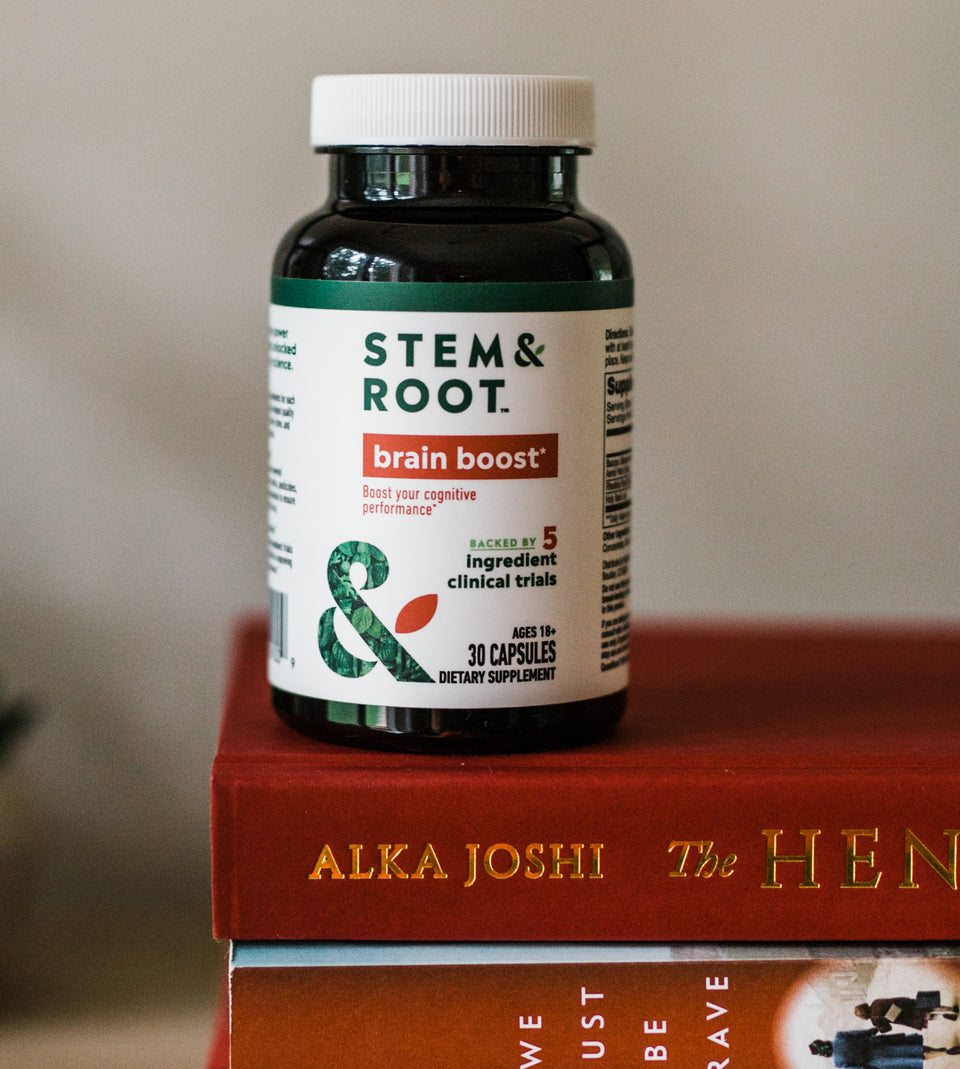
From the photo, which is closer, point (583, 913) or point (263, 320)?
point (583, 913)

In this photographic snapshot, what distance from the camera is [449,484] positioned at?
43cm

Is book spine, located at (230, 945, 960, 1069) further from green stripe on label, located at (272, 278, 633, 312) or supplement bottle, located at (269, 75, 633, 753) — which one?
green stripe on label, located at (272, 278, 633, 312)

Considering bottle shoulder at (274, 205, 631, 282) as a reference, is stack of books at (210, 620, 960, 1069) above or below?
below

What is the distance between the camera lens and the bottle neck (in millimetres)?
437

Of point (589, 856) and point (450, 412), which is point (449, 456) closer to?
point (450, 412)

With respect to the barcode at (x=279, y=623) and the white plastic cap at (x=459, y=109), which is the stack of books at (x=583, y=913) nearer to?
the barcode at (x=279, y=623)

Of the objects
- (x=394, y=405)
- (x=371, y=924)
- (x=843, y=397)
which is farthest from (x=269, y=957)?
(x=843, y=397)

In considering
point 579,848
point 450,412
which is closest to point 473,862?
point 579,848

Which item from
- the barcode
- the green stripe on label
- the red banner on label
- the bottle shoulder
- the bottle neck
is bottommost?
the barcode

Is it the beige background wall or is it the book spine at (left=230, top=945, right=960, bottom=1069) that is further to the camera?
the beige background wall

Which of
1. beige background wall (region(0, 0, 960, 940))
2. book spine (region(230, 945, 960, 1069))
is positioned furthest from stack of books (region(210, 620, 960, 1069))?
→ beige background wall (region(0, 0, 960, 940))

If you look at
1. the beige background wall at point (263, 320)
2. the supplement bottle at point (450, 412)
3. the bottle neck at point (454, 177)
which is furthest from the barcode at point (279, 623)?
the beige background wall at point (263, 320)

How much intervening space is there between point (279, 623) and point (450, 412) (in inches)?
3.9

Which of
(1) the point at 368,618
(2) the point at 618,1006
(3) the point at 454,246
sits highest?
(3) the point at 454,246
